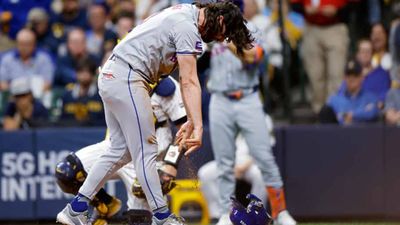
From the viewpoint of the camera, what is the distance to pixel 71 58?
1452cm

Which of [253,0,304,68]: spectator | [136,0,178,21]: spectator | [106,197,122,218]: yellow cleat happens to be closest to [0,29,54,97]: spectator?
[136,0,178,21]: spectator

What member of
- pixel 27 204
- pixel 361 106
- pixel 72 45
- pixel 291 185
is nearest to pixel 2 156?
pixel 27 204

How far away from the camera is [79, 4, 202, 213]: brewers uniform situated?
844 centimetres

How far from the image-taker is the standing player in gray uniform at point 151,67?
8359 mm

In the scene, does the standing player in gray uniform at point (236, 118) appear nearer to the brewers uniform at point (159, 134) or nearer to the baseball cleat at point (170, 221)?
the brewers uniform at point (159, 134)

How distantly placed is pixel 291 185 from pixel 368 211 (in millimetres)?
947

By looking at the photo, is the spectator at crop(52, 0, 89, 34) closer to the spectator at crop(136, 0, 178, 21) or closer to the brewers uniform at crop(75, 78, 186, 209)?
the spectator at crop(136, 0, 178, 21)

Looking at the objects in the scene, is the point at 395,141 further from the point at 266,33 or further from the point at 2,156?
the point at 2,156

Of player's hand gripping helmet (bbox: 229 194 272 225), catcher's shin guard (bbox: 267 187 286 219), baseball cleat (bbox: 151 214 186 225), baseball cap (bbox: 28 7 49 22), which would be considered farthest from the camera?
baseball cap (bbox: 28 7 49 22)

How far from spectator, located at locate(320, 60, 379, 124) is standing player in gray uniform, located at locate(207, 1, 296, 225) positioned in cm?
215

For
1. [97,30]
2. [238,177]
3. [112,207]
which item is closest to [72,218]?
[112,207]

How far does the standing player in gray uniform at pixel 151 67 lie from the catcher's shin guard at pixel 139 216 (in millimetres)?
731

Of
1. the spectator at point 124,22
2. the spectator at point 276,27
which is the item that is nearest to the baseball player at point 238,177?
the spectator at point 276,27

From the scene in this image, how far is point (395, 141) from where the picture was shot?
41.7 feet
